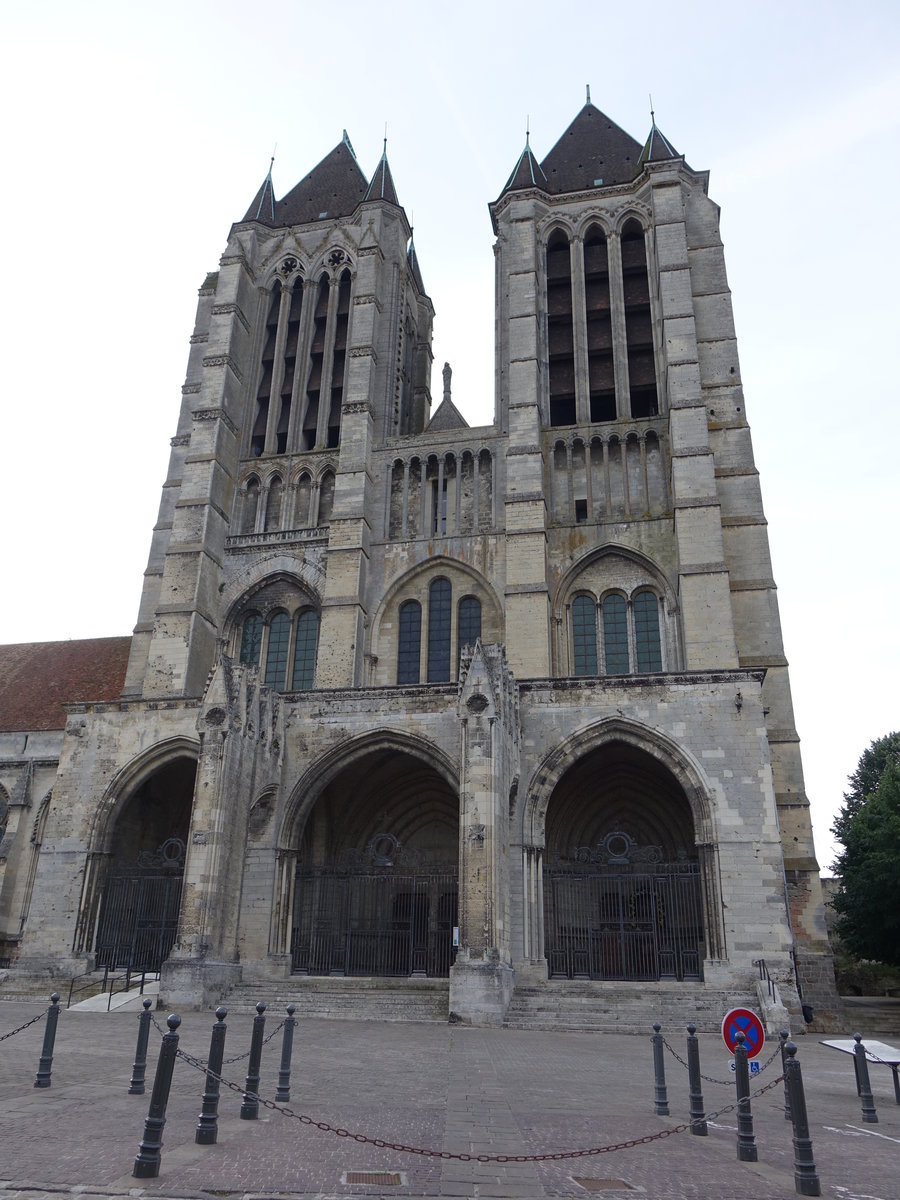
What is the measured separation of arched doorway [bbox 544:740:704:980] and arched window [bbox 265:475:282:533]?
45.6ft

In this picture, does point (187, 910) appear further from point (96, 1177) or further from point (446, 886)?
point (96, 1177)

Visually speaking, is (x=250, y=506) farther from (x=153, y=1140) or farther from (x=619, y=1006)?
(x=153, y=1140)

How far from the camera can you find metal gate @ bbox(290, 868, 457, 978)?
2133 cm

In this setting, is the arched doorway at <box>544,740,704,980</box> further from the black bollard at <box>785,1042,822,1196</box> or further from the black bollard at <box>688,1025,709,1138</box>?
the black bollard at <box>785,1042,822,1196</box>

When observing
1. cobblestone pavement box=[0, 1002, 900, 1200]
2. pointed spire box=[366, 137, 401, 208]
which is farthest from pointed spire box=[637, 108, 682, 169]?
cobblestone pavement box=[0, 1002, 900, 1200]

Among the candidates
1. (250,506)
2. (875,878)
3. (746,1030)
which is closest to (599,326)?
(250,506)

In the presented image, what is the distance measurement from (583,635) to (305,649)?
8623 millimetres

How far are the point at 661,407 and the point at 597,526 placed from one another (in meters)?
4.87

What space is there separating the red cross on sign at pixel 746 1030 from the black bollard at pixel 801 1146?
2.62 feet

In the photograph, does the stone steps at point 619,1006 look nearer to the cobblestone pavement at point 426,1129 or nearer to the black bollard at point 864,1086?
the cobblestone pavement at point 426,1129

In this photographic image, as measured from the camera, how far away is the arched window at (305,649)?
27844mm

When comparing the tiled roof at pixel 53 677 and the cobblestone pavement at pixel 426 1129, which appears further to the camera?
the tiled roof at pixel 53 677

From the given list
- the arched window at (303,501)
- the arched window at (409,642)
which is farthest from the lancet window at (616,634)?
the arched window at (303,501)

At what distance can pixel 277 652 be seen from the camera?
28.5m
